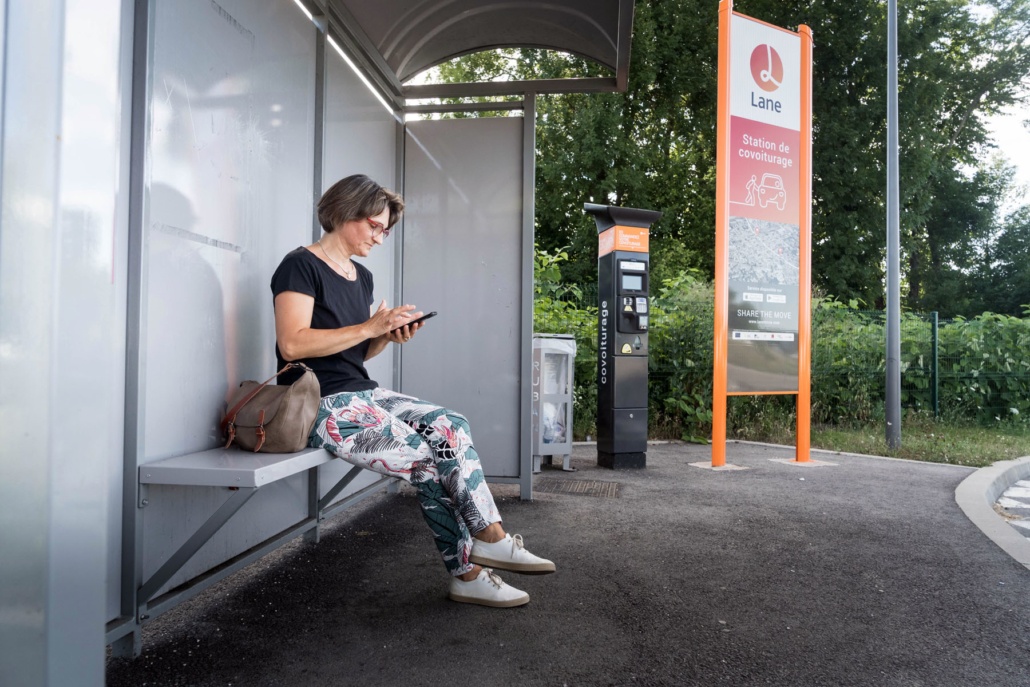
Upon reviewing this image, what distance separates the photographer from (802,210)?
24.1 feet

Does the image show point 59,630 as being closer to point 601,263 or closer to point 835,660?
point 835,660

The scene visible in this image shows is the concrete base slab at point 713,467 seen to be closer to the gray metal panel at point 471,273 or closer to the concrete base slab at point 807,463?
the concrete base slab at point 807,463

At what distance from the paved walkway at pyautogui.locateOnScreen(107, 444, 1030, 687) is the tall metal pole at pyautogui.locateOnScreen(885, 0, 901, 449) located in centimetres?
345

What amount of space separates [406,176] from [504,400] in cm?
171

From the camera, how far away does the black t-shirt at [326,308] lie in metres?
2.95

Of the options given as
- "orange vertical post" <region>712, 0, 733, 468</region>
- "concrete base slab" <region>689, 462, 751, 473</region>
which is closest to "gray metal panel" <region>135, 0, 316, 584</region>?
"concrete base slab" <region>689, 462, 751, 473</region>

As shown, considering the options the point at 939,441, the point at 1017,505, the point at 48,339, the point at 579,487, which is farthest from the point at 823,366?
the point at 48,339

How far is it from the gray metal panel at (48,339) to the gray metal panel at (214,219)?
1775mm

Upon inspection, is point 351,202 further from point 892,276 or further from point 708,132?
point 708,132

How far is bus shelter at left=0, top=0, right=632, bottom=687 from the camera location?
732 mm

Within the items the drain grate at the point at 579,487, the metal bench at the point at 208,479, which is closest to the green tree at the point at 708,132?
the drain grate at the point at 579,487

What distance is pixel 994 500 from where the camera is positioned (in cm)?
573

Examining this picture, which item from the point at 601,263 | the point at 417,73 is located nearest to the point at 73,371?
the point at 417,73

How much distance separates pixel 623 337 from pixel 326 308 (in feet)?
13.6
